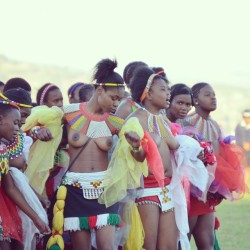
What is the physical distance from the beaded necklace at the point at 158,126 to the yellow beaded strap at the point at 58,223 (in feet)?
3.58

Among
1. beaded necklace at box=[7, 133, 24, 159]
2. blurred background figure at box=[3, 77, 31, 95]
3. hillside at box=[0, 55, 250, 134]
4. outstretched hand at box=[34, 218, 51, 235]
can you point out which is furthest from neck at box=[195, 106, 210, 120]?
hillside at box=[0, 55, 250, 134]

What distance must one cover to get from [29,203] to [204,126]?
3104mm

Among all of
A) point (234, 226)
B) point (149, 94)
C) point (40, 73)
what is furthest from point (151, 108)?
point (40, 73)

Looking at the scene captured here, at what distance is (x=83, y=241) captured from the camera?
8.88 meters

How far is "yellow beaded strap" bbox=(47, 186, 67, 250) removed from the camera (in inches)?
348

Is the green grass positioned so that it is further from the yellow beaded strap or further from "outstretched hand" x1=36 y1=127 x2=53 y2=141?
"outstretched hand" x1=36 y1=127 x2=53 y2=141

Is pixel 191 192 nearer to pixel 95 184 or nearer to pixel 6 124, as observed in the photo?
pixel 95 184

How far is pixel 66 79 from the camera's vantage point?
69.7m

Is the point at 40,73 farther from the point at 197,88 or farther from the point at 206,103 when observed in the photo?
the point at 206,103

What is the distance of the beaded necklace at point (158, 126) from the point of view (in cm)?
938

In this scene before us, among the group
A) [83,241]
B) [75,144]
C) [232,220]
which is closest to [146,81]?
[75,144]

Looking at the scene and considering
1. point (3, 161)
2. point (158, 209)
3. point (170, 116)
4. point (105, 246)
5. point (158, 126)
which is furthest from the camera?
point (170, 116)

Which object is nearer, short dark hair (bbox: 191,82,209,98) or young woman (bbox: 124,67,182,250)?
young woman (bbox: 124,67,182,250)

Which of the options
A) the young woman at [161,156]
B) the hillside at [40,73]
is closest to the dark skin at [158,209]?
the young woman at [161,156]
